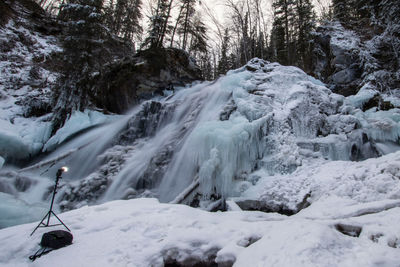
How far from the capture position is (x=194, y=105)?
9.81 meters

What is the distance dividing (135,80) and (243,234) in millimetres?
11848

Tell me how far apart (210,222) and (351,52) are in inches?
530

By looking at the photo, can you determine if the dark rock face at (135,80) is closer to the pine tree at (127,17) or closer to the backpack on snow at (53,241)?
the backpack on snow at (53,241)

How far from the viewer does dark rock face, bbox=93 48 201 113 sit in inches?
510

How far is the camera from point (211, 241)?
287cm

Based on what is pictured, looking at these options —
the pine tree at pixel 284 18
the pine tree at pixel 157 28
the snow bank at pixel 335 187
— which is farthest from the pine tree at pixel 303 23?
the snow bank at pixel 335 187

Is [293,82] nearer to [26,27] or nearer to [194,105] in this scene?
[194,105]

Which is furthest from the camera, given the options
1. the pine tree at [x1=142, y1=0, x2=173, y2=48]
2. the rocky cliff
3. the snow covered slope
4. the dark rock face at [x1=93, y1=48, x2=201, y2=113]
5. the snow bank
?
the pine tree at [x1=142, y1=0, x2=173, y2=48]

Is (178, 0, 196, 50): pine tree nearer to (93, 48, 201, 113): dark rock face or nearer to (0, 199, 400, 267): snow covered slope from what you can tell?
(93, 48, 201, 113): dark rock face

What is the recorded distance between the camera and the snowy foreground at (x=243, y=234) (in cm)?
216

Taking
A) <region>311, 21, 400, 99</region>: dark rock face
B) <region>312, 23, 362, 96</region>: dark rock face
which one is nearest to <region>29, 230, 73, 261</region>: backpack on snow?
<region>311, 21, 400, 99</region>: dark rock face

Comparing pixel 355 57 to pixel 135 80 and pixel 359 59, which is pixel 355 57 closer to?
pixel 359 59

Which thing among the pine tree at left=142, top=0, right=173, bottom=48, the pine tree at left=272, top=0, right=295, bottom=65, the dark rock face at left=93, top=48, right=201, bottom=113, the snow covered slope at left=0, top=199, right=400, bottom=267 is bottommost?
the snow covered slope at left=0, top=199, right=400, bottom=267

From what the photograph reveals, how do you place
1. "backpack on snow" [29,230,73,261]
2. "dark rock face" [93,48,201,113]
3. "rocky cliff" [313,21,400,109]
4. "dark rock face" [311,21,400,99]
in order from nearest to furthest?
"backpack on snow" [29,230,73,261]
"rocky cliff" [313,21,400,109]
"dark rock face" [311,21,400,99]
"dark rock face" [93,48,201,113]
